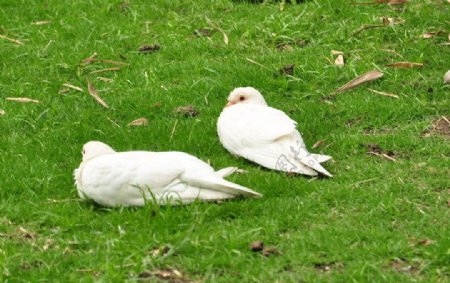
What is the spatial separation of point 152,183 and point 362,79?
305 cm

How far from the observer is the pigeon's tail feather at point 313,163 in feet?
22.7

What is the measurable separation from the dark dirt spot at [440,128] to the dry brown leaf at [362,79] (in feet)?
3.16

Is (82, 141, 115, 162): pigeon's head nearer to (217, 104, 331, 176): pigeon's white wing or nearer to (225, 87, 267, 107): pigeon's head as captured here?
(217, 104, 331, 176): pigeon's white wing

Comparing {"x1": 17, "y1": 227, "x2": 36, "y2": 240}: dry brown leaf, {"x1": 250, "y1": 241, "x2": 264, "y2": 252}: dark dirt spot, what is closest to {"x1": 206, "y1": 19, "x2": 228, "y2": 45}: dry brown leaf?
{"x1": 17, "y1": 227, "x2": 36, "y2": 240}: dry brown leaf

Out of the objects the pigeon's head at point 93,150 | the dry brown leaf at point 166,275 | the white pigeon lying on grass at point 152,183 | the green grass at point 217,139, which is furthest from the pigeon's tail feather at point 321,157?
the dry brown leaf at point 166,275

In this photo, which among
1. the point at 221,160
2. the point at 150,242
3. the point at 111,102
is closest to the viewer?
Answer: the point at 150,242

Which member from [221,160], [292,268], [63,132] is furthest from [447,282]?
[63,132]

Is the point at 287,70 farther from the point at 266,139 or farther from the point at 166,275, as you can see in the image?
the point at 166,275

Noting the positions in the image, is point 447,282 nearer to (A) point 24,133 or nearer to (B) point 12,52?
(A) point 24,133

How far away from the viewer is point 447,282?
17.6ft

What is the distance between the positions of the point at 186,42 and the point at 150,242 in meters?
4.29

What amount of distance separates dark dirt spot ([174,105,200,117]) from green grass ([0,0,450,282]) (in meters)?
0.06

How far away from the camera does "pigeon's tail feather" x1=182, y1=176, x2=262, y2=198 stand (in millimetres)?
6398

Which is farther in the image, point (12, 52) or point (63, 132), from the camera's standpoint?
point (12, 52)
